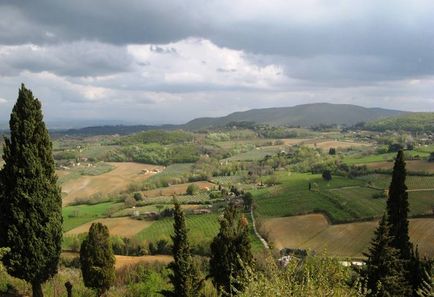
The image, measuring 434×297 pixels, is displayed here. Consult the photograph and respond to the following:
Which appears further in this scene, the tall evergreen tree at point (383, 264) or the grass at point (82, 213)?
the grass at point (82, 213)

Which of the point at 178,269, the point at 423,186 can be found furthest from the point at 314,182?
the point at 178,269

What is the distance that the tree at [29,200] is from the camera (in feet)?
83.9

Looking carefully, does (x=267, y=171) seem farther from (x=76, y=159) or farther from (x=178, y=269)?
(x=178, y=269)

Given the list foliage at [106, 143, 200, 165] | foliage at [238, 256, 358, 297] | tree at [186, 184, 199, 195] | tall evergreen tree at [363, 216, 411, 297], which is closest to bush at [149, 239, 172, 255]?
tree at [186, 184, 199, 195]

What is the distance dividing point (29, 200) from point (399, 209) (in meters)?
26.8

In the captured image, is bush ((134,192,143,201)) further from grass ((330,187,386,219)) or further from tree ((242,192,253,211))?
grass ((330,187,386,219))

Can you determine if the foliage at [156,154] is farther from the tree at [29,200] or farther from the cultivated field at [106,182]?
the tree at [29,200]

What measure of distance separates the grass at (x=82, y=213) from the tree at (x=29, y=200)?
185 feet

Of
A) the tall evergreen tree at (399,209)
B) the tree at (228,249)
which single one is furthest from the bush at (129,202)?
the tall evergreen tree at (399,209)

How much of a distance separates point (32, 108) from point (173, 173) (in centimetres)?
10989

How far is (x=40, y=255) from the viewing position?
2592 cm

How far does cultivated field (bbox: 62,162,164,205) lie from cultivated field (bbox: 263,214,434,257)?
5509 cm

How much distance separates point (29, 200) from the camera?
1010 inches

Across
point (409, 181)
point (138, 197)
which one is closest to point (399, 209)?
point (409, 181)
